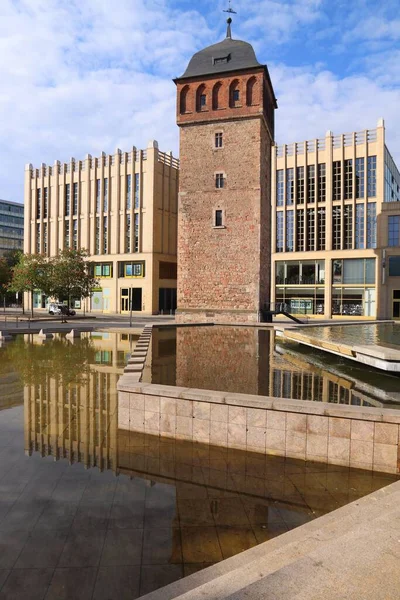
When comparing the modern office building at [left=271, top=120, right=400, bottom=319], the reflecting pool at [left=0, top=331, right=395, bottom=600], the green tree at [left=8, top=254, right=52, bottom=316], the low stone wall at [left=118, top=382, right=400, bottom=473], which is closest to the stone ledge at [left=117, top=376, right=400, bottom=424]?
the low stone wall at [left=118, top=382, right=400, bottom=473]

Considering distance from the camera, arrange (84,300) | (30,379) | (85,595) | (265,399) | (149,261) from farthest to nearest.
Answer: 1. (84,300)
2. (149,261)
3. (30,379)
4. (265,399)
5. (85,595)

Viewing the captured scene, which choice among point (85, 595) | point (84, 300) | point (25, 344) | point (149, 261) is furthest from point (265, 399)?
point (84, 300)

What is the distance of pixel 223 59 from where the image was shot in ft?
108

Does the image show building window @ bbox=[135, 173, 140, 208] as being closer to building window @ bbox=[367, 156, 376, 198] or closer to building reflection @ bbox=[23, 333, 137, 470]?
building window @ bbox=[367, 156, 376, 198]

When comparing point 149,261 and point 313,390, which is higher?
point 149,261

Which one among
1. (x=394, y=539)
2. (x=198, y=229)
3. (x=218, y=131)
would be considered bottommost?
(x=394, y=539)

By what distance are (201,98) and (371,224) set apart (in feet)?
75.2

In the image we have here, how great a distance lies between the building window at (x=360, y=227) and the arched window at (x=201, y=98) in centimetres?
2134

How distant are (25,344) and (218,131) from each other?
68.5 feet

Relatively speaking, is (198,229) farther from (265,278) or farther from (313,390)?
(313,390)

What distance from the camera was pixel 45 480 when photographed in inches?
243

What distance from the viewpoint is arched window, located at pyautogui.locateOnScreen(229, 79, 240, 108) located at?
105 feet

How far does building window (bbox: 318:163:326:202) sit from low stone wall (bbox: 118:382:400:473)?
43.4 metres

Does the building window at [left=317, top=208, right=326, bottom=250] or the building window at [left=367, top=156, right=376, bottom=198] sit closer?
the building window at [left=367, top=156, right=376, bottom=198]
